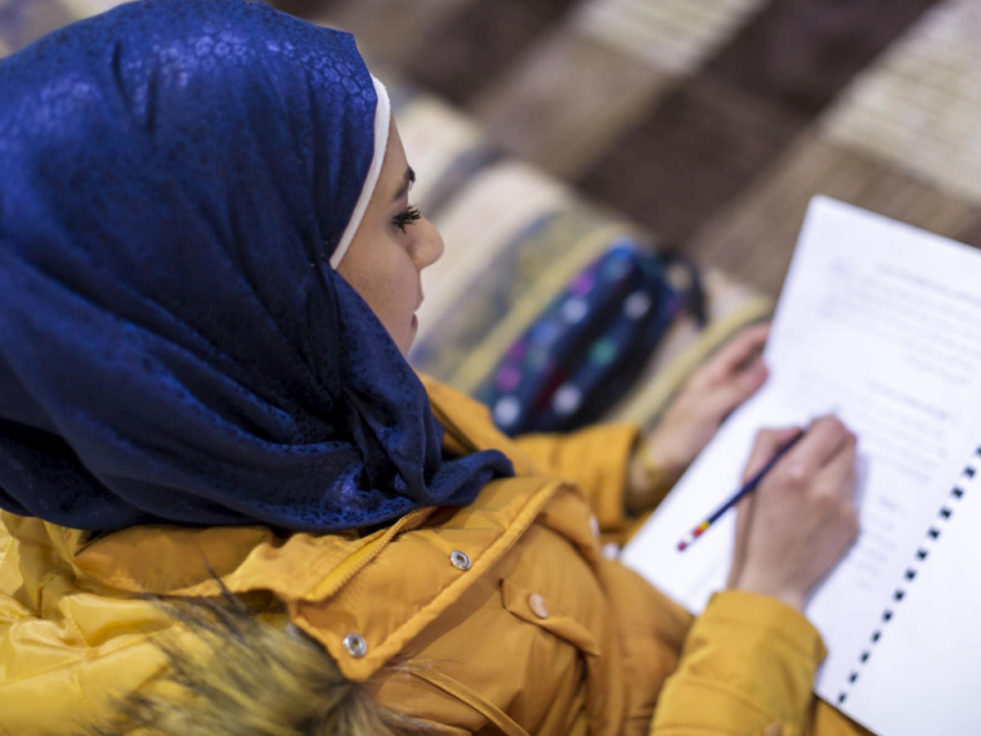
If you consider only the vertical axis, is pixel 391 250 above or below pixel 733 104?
above

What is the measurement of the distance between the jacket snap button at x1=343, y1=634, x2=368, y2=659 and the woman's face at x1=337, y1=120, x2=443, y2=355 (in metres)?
0.25

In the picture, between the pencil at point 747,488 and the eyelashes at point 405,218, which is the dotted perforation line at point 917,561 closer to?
the pencil at point 747,488

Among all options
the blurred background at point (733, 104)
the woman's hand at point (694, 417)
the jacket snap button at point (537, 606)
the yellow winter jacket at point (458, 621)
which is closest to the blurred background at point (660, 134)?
the blurred background at point (733, 104)

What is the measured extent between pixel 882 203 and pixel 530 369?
2.54 feet

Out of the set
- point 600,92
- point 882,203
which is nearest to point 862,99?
point 882,203

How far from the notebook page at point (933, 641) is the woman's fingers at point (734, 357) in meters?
0.34

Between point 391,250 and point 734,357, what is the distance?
0.58 meters

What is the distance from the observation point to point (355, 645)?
25.4 inches

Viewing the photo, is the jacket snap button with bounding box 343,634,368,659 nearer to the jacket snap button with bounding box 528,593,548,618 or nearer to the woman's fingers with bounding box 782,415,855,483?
the jacket snap button with bounding box 528,593,548,618

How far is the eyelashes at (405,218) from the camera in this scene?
2.39 ft

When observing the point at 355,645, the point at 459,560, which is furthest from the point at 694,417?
the point at 355,645

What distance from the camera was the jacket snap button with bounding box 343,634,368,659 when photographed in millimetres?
641

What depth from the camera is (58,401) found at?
592 mm

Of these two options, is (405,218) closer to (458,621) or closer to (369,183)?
(369,183)
